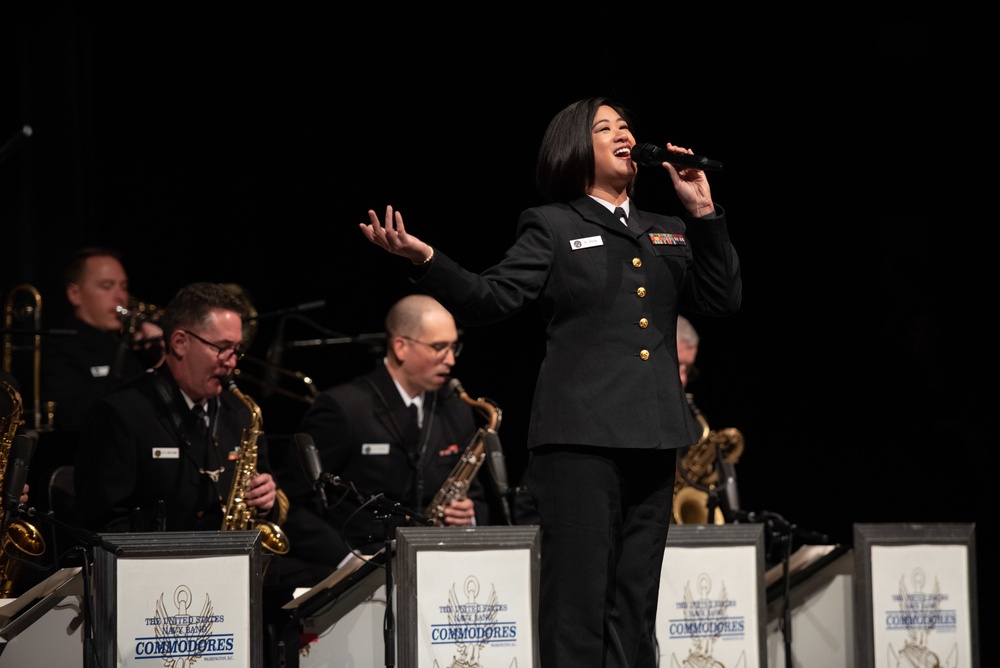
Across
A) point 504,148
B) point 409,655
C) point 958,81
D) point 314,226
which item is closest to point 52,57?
point 314,226

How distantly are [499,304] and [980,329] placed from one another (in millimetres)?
3926

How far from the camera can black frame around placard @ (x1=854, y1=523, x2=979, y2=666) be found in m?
4.25

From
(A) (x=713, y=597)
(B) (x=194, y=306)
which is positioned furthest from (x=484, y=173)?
(A) (x=713, y=597)

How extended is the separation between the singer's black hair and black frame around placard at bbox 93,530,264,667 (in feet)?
4.64

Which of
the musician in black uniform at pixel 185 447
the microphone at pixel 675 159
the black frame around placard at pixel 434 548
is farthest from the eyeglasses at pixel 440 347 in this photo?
the microphone at pixel 675 159

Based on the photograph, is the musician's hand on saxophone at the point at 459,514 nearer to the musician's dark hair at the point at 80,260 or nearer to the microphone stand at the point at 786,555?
the microphone stand at the point at 786,555

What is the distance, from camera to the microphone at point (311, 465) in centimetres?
411

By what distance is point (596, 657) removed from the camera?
283cm

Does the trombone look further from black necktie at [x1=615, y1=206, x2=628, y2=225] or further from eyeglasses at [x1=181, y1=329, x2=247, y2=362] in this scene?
black necktie at [x1=615, y1=206, x2=628, y2=225]

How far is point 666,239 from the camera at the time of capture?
10.0ft

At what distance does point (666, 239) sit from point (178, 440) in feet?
7.15

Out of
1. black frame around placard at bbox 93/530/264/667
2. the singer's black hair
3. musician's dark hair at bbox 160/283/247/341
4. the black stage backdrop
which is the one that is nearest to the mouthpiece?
the black stage backdrop

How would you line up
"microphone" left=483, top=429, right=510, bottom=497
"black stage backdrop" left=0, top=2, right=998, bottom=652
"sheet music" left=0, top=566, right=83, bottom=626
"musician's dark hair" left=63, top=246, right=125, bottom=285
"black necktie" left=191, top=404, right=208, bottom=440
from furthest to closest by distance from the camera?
"black stage backdrop" left=0, top=2, right=998, bottom=652, "musician's dark hair" left=63, top=246, right=125, bottom=285, "microphone" left=483, top=429, right=510, bottom=497, "black necktie" left=191, top=404, right=208, bottom=440, "sheet music" left=0, top=566, right=83, bottom=626

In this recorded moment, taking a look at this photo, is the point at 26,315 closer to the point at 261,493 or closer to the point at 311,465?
the point at 261,493
